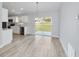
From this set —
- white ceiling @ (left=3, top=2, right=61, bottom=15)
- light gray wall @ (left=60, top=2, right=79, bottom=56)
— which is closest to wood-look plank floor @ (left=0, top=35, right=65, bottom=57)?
light gray wall @ (left=60, top=2, right=79, bottom=56)

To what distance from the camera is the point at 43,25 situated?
37.2ft

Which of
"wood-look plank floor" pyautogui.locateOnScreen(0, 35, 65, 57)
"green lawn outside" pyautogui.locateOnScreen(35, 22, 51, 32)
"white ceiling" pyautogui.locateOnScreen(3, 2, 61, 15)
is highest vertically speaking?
"white ceiling" pyautogui.locateOnScreen(3, 2, 61, 15)

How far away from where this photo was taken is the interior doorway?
1093 centimetres

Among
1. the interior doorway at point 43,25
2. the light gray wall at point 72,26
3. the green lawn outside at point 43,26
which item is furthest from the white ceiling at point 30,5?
the light gray wall at point 72,26

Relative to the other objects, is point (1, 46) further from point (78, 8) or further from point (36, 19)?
point (36, 19)

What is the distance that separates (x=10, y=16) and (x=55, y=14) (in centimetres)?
538

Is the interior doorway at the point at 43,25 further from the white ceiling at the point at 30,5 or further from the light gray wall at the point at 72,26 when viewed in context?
the light gray wall at the point at 72,26

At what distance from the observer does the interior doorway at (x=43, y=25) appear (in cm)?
1093

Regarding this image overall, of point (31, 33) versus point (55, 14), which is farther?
point (31, 33)

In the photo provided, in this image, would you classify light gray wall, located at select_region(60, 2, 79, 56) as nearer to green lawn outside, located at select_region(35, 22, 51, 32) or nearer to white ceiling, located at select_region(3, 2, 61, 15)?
white ceiling, located at select_region(3, 2, 61, 15)

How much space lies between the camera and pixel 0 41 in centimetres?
583

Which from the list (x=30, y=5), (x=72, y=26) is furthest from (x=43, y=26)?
(x=72, y=26)

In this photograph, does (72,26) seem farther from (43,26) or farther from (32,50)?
(43,26)

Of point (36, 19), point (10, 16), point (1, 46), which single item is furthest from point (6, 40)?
point (10, 16)
